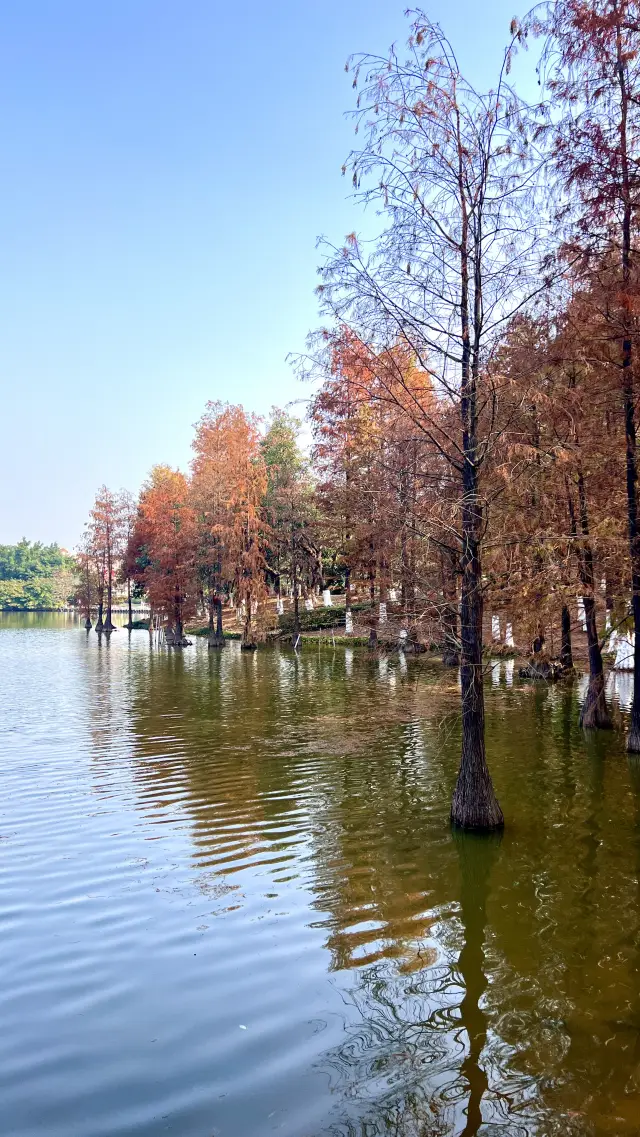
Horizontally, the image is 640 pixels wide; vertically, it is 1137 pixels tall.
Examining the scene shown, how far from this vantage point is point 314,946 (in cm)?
595

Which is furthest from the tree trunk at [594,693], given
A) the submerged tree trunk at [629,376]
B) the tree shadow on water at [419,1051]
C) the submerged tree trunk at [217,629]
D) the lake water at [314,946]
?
the submerged tree trunk at [217,629]

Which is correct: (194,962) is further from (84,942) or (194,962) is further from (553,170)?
(553,170)

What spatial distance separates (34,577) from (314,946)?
152780mm

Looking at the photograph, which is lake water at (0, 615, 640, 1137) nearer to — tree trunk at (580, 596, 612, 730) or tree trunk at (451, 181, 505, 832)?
tree trunk at (451, 181, 505, 832)

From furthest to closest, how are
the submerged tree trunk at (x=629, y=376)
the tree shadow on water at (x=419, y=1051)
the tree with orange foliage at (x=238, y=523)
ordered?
the tree with orange foliage at (x=238, y=523)
the submerged tree trunk at (x=629, y=376)
the tree shadow on water at (x=419, y=1051)

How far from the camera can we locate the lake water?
4059 mm

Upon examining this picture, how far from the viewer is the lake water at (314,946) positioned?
4059 millimetres

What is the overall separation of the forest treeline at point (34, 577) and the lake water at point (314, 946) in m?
112

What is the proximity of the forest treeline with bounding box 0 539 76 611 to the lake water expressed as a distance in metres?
112

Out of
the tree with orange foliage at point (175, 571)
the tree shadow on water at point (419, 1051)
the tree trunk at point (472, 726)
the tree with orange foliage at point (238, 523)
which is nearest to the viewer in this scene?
the tree shadow on water at point (419, 1051)

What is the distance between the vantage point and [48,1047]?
456 centimetres

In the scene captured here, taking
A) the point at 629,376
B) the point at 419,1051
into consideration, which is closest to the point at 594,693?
the point at 629,376

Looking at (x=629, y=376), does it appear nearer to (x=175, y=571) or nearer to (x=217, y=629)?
(x=217, y=629)

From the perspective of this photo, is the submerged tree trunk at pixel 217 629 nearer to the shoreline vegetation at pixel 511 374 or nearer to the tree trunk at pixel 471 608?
the shoreline vegetation at pixel 511 374
